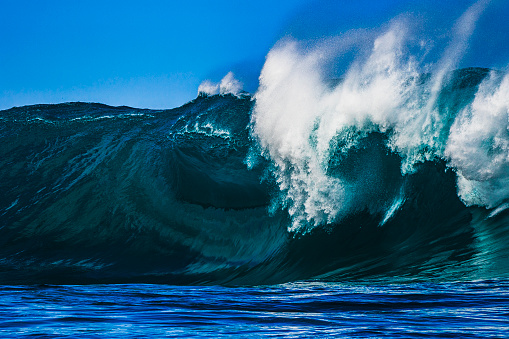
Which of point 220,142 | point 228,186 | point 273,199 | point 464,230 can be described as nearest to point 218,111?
point 220,142

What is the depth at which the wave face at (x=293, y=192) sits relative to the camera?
7.67 metres

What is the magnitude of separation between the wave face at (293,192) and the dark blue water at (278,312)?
1075 millimetres

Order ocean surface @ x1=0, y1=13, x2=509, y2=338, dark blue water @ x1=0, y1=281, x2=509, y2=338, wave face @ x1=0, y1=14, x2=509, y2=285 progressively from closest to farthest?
dark blue water @ x1=0, y1=281, x2=509, y2=338 < ocean surface @ x1=0, y1=13, x2=509, y2=338 < wave face @ x1=0, y1=14, x2=509, y2=285

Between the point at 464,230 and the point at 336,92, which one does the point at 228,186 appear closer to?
the point at 336,92

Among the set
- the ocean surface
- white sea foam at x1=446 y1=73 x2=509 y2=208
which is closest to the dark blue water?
the ocean surface

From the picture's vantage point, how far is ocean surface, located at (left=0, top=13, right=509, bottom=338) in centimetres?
415

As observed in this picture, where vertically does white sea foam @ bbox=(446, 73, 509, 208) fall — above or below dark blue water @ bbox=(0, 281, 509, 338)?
above

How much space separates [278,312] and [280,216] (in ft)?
17.0

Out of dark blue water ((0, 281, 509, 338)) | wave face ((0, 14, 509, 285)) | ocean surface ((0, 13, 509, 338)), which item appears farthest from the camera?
wave face ((0, 14, 509, 285))

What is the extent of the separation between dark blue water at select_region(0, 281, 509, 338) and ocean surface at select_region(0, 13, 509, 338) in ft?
0.08

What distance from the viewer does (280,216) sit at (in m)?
9.32

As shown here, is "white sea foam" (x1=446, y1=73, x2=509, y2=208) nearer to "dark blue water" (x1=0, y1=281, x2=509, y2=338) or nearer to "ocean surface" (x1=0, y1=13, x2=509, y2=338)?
"ocean surface" (x1=0, y1=13, x2=509, y2=338)

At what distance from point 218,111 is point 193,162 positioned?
2628mm

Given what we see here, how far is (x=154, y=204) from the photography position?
1084cm
